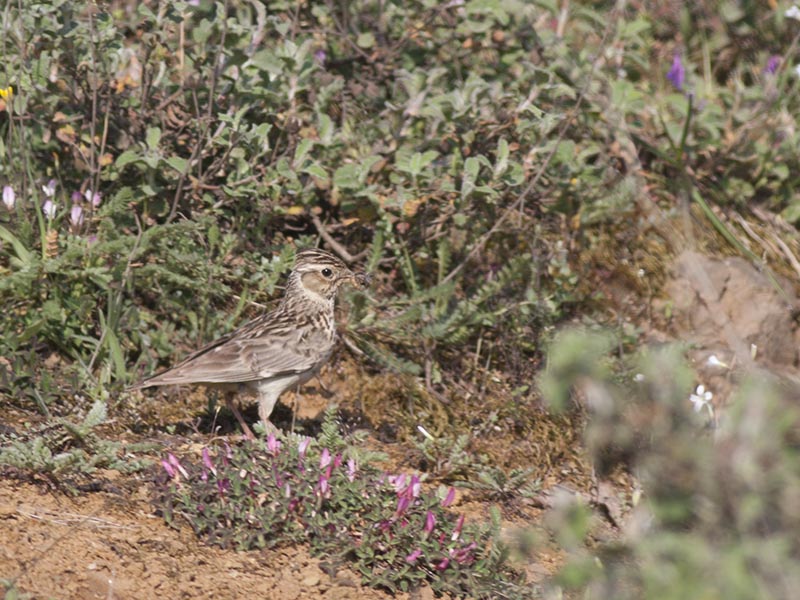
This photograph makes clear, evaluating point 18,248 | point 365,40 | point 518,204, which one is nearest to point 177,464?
point 18,248

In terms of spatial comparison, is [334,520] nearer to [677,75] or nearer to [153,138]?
[153,138]

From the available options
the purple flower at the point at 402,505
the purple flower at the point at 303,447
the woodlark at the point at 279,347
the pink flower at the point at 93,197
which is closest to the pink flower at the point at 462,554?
the purple flower at the point at 402,505

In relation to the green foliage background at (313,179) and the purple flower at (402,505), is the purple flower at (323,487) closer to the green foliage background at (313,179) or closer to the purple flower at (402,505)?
the purple flower at (402,505)

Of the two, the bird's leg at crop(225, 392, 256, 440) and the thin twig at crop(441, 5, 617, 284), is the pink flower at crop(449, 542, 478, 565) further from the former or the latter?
the thin twig at crop(441, 5, 617, 284)

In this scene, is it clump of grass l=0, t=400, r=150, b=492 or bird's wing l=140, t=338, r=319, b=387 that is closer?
clump of grass l=0, t=400, r=150, b=492

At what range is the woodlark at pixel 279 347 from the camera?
6.72 m

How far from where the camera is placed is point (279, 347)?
6930 millimetres

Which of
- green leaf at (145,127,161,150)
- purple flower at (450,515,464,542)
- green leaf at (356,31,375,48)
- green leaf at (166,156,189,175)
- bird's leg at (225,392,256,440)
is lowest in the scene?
bird's leg at (225,392,256,440)

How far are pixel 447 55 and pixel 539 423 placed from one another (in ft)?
10.0

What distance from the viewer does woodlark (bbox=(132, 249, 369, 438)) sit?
6719 mm

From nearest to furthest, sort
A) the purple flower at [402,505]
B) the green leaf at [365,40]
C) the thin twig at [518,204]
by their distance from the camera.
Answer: the purple flower at [402,505] < the thin twig at [518,204] < the green leaf at [365,40]

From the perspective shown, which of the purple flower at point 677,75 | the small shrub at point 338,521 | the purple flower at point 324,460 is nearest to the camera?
the small shrub at point 338,521

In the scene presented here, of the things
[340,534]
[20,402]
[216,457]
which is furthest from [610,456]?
[20,402]

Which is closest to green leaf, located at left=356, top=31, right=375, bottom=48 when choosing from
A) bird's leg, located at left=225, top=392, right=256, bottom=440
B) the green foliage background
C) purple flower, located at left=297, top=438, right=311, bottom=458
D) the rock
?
the green foliage background
